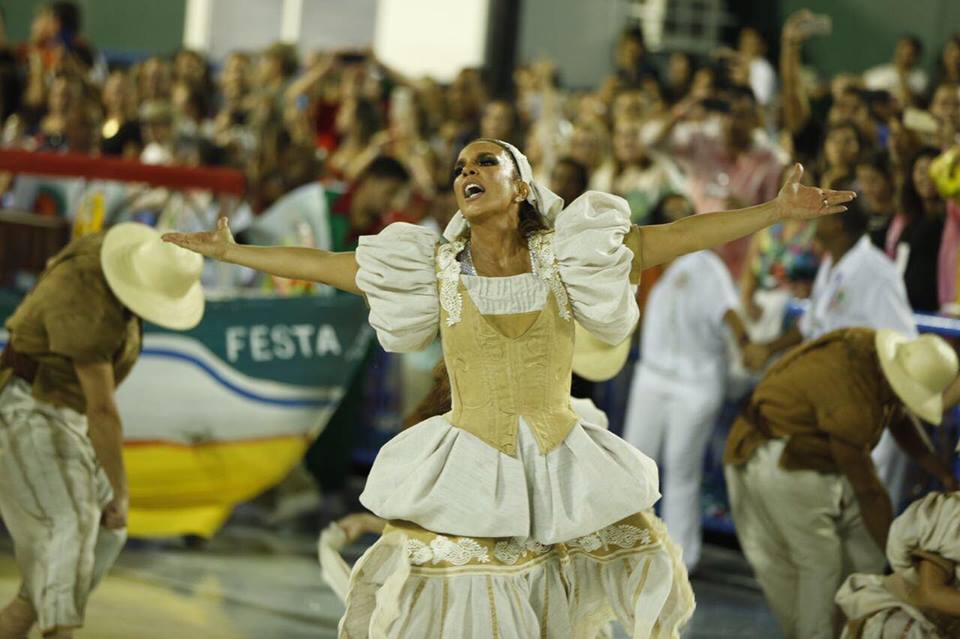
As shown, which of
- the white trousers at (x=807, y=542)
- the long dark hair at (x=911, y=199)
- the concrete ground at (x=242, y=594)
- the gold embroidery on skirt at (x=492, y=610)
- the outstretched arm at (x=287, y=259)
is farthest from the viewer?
the long dark hair at (x=911, y=199)

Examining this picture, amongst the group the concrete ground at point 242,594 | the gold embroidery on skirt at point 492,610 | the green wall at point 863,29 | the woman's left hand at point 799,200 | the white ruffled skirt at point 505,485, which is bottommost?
the concrete ground at point 242,594

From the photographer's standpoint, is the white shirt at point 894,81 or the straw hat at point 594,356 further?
the white shirt at point 894,81

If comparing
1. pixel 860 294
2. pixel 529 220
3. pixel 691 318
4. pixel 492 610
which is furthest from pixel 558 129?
pixel 492 610

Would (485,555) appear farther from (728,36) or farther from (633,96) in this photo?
(728,36)

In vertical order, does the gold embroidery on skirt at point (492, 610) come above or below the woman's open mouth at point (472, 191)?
below

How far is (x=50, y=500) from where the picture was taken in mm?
5855

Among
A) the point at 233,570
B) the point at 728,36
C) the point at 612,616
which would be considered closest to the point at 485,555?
the point at 612,616

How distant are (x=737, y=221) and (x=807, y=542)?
2307mm

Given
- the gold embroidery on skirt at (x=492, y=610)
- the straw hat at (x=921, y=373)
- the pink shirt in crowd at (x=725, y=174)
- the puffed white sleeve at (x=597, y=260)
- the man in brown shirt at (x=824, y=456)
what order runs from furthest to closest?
the pink shirt in crowd at (x=725, y=174), the man in brown shirt at (x=824, y=456), the straw hat at (x=921, y=373), the puffed white sleeve at (x=597, y=260), the gold embroidery on skirt at (x=492, y=610)

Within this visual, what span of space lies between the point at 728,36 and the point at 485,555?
12166 millimetres

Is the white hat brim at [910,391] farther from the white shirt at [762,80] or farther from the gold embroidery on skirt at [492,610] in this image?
the white shirt at [762,80]

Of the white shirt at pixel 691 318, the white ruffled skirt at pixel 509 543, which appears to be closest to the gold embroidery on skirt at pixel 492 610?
the white ruffled skirt at pixel 509 543

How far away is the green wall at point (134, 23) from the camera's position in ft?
58.0

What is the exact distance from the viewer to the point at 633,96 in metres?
10.3
